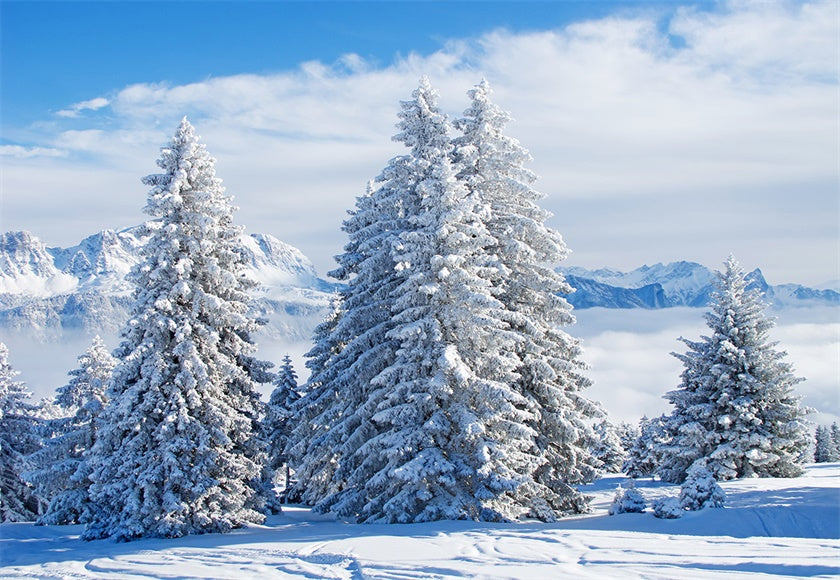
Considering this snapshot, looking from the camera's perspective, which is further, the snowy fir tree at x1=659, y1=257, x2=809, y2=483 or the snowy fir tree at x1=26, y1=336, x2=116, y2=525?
the snowy fir tree at x1=659, y1=257, x2=809, y2=483

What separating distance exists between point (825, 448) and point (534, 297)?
64350 millimetres

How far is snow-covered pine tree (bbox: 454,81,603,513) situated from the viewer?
893 inches

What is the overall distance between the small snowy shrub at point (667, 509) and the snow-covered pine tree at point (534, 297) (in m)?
4.15

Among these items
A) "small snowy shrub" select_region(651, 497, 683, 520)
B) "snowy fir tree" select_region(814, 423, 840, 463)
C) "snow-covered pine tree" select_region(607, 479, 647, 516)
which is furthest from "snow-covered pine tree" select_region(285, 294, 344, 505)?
"snowy fir tree" select_region(814, 423, 840, 463)

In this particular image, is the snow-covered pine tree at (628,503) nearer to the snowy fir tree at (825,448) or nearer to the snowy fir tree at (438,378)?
the snowy fir tree at (438,378)

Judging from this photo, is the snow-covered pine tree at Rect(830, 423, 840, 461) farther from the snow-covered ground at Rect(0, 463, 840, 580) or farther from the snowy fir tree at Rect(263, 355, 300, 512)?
the snowy fir tree at Rect(263, 355, 300, 512)

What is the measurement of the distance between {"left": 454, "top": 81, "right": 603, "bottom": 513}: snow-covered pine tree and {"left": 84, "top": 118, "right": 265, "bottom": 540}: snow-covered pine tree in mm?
9559

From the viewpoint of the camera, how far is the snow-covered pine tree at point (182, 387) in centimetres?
1961

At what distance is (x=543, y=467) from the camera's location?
75.5 ft

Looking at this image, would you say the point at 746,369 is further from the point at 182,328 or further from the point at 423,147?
the point at 182,328

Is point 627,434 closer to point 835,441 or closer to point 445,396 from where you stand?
point 835,441

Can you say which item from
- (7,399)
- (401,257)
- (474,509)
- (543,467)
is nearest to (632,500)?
(543,467)

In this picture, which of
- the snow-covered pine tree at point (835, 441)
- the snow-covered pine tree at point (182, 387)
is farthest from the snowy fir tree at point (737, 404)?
the snow-covered pine tree at point (835, 441)

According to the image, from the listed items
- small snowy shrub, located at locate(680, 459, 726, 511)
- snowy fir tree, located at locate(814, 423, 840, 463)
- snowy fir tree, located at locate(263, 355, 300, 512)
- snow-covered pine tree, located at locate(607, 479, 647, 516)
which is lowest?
snowy fir tree, located at locate(814, 423, 840, 463)
